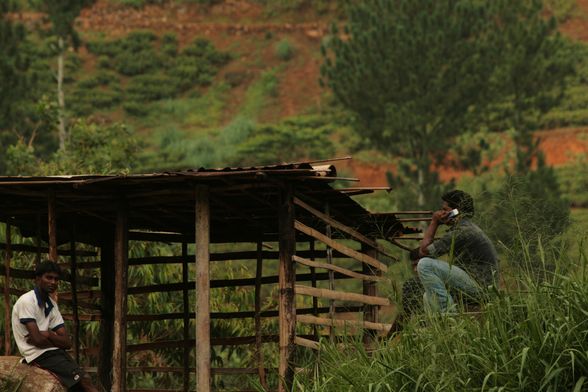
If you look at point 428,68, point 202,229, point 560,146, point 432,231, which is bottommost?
point 432,231

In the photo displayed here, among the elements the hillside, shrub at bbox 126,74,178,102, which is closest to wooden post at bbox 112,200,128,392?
the hillside

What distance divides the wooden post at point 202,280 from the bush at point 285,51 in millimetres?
44373

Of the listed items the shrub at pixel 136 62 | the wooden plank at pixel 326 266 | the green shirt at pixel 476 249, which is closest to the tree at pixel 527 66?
the shrub at pixel 136 62

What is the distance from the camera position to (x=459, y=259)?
9.42 metres

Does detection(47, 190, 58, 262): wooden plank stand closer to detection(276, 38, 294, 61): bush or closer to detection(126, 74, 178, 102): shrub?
detection(126, 74, 178, 102): shrub

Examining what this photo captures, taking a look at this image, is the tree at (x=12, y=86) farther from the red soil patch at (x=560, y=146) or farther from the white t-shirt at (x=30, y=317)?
the white t-shirt at (x=30, y=317)

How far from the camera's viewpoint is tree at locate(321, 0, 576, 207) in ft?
111

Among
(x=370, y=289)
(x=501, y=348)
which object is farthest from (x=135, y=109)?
(x=501, y=348)

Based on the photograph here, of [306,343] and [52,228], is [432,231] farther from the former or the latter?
[52,228]

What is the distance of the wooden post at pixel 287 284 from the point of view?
34.8 ft

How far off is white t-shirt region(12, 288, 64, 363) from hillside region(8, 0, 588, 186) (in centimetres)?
3333

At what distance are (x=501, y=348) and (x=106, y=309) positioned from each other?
628cm

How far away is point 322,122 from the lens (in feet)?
156

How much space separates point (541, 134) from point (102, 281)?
3227cm
